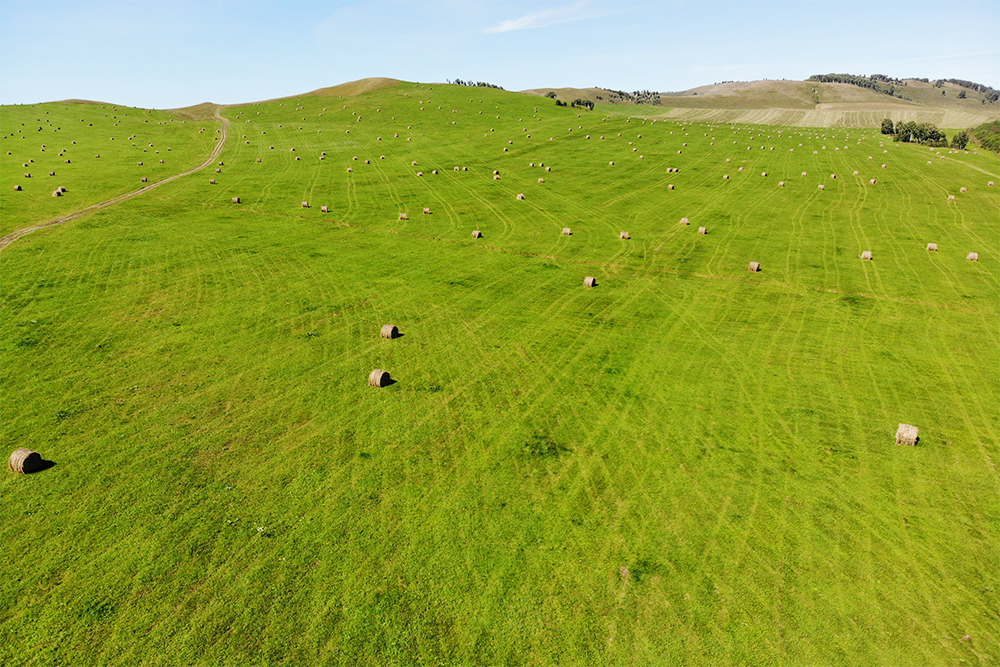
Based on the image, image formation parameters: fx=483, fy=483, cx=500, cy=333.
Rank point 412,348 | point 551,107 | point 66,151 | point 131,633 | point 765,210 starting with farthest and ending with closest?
point 551,107 < point 66,151 < point 765,210 < point 412,348 < point 131,633

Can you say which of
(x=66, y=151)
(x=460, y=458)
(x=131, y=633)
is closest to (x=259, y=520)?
(x=131, y=633)

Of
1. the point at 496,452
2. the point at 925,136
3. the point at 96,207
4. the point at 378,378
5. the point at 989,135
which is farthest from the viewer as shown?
the point at 925,136

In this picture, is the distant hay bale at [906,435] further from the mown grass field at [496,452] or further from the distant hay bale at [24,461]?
the distant hay bale at [24,461]

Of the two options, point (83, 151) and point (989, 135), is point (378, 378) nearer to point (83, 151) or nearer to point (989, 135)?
point (83, 151)

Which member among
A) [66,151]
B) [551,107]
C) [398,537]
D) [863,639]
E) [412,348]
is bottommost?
[863,639]

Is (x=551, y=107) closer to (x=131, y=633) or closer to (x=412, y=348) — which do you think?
(x=412, y=348)

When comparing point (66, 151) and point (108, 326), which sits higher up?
point (66, 151)

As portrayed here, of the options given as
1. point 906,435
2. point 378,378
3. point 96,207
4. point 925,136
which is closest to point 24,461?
point 378,378
